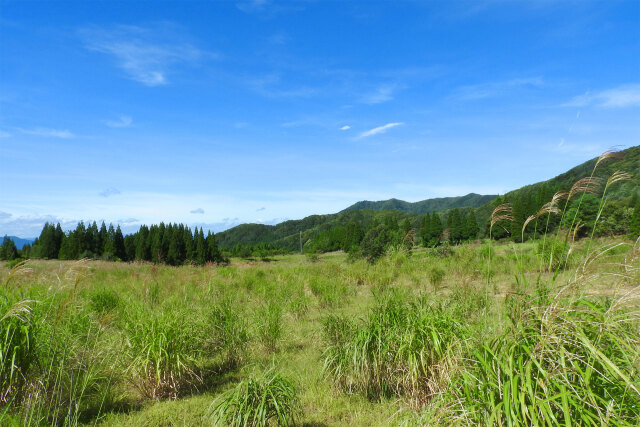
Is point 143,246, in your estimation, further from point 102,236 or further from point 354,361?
point 354,361

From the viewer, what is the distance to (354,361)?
409 centimetres

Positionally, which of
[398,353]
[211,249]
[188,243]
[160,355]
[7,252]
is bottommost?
[398,353]

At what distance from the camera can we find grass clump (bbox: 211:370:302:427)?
2.89m

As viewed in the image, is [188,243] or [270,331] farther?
[188,243]

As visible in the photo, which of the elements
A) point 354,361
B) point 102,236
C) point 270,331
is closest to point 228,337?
point 270,331

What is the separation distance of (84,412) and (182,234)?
4565cm

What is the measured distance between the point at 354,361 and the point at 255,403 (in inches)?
55.3

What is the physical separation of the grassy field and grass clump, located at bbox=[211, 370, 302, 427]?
0.01 m

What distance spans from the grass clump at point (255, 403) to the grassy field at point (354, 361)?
1 cm

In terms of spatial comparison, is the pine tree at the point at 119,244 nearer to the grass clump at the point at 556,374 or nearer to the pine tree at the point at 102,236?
the pine tree at the point at 102,236

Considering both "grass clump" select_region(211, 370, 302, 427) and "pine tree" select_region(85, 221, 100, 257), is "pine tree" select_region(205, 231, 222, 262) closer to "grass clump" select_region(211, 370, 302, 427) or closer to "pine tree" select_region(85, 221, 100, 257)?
"pine tree" select_region(85, 221, 100, 257)

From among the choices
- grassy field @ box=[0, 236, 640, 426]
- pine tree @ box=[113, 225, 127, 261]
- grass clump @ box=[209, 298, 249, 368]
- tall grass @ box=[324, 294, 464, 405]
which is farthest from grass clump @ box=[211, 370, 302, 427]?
pine tree @ box=[113, 225, 127, 261]

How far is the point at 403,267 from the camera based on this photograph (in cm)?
1280

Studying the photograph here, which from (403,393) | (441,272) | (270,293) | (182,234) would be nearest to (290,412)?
(403,393)
